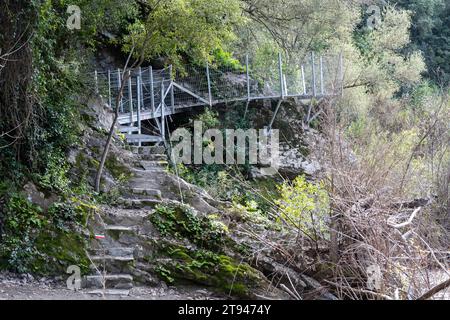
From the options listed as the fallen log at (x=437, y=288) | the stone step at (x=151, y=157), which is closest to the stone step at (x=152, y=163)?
the stone step at (x=151, y=157)

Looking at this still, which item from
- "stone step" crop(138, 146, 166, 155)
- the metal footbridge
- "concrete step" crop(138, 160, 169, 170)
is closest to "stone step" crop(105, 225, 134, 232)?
"concrete step" crop(138, 160, 169, 170)

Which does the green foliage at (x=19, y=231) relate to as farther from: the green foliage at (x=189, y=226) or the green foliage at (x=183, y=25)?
the green foliage at (x=183, y=25)

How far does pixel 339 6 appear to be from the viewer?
17812 millimetres

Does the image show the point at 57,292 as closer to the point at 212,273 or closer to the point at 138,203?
the point at 212,273

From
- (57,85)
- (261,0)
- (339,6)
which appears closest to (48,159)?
(57,85)

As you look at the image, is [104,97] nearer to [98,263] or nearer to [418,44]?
[98,263]

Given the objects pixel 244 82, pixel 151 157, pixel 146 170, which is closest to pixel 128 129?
pixel 151 157

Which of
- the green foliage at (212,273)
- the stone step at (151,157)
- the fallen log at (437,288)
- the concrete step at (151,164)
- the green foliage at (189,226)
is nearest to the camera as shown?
the fallen log at (437,288)

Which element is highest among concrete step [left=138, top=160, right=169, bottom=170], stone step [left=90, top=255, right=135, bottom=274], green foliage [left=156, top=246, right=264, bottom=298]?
concrete step [left=138, top=160, right=169, bottom=170]

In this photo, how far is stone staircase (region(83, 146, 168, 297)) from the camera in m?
7.62

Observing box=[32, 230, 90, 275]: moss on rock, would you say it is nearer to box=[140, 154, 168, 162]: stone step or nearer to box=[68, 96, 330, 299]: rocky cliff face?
box=[68, 96, 330, 299]: rocky cliff face

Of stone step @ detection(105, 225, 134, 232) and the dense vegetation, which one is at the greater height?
the dense vegetation

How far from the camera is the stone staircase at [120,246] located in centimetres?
762
